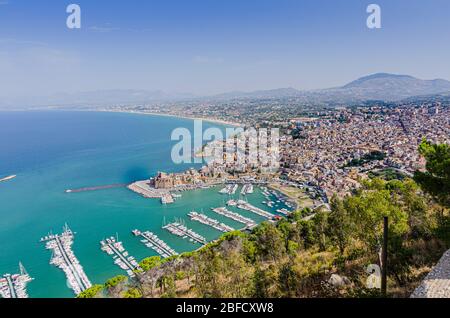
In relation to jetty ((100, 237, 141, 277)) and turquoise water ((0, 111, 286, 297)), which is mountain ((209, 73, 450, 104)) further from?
jetty ((100, 237, 141, 277))

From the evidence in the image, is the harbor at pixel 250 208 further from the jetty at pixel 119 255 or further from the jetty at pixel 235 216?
the jetty at pixel 119 255

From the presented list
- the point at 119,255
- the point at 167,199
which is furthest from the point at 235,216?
the point at 119,255

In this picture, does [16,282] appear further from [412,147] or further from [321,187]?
[412,147]

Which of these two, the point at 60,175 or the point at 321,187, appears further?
the point at 60,175

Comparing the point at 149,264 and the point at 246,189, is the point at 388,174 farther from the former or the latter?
the point at 149,264

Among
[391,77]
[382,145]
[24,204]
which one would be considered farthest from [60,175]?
[391,77]

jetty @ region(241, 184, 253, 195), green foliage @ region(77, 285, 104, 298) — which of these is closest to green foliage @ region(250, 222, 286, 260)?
green foliage @ region(77, 285, 104, 298)
